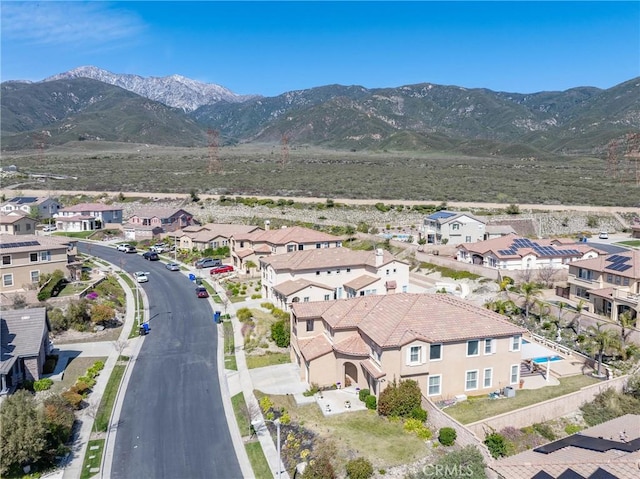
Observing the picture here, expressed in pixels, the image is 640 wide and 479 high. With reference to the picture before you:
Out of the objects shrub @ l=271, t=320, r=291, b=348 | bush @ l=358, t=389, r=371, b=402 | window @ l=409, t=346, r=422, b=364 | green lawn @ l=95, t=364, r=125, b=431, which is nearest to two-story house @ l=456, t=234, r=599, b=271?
shrub @ l=271, t=320, r=291, b=348

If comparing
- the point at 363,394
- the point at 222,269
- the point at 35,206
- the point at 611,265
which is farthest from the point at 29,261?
the point at 611,265

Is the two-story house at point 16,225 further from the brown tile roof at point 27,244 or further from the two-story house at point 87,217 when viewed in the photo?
the brown tile roof at point 27,244

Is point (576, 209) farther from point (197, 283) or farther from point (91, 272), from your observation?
point (91, 272)

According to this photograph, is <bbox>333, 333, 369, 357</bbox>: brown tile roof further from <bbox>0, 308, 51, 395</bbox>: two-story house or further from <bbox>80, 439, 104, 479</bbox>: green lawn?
<bbox>0, 308, 51, 395</bbox>: two-story house

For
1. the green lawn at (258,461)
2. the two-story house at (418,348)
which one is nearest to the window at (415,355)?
the two-story house at (418,348)

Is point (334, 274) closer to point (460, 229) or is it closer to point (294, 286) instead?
point (294, 286)

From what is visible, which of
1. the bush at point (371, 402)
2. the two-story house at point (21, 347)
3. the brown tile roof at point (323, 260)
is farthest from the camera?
the brown tile roof at point (323, 260)
